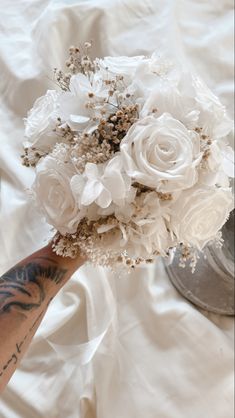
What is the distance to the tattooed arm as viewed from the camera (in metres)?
0.77

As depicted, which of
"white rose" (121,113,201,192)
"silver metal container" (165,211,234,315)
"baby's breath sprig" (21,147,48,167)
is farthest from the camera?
"silver metal container" (165,211,234,315)

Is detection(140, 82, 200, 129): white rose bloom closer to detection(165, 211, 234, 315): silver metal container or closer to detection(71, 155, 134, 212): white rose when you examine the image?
detection(71, 155, 134, 212): white rose

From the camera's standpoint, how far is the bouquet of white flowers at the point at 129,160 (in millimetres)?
642

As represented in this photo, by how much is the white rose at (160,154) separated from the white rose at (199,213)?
36 mm

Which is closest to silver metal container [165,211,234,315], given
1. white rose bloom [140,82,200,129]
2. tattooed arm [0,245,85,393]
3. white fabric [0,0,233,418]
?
white fabric [0,0,233,418]

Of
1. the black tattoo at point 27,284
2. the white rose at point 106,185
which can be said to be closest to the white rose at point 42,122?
the white rose at point 106,185

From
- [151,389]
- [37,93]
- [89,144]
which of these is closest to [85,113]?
[89,144]

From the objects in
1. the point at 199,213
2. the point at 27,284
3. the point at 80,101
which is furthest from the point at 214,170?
the point at 27,284

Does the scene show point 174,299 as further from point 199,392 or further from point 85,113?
point 85,113

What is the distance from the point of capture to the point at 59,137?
722 mm

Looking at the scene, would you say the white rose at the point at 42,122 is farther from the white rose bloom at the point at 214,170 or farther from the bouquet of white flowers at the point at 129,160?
the white rose bloom at the point at 214,170

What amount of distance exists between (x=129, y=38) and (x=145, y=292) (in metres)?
0.61

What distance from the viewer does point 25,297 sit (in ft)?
2.61

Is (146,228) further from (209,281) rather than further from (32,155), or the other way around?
(209,281)
